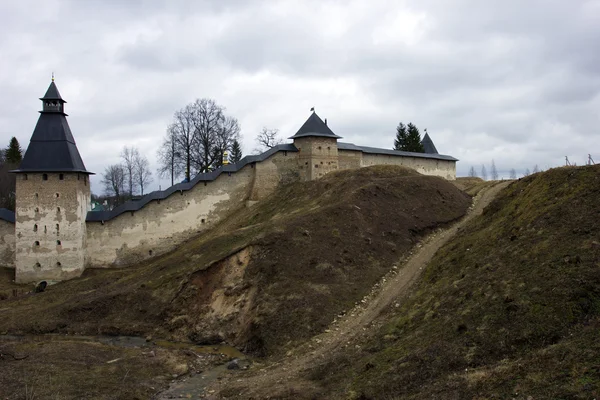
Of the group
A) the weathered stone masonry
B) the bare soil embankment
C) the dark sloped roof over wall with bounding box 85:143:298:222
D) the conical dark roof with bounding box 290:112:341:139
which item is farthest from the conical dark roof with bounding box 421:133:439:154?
the bare soil embankment

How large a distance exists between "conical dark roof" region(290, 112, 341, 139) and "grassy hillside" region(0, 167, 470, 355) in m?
7.24

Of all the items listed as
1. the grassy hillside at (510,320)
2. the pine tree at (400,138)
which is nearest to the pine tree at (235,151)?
the pine tree at (400,138)

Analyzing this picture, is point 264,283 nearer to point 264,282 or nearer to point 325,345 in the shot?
point 264,282

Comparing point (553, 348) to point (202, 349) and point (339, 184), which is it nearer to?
point (202, 349)

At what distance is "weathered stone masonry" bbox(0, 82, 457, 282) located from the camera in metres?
30.5

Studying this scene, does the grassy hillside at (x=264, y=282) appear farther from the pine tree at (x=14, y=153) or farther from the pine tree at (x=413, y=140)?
the pine tree at (x=14, y=153)

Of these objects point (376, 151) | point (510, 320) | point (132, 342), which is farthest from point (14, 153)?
point (510, 320)

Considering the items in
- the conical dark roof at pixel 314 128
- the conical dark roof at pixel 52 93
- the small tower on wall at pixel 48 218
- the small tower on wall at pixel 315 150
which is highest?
the conical dark roof at pixel 52 93

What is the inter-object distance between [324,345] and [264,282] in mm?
5016

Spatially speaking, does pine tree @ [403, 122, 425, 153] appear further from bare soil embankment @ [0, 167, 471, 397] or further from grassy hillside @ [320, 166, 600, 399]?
grassy hillside @ [320, 166, 600, 399]

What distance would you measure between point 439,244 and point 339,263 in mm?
5023

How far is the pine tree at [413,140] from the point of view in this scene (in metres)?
49.6

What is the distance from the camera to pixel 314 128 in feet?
111

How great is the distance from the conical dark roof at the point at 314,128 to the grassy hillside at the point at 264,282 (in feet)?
23.8
